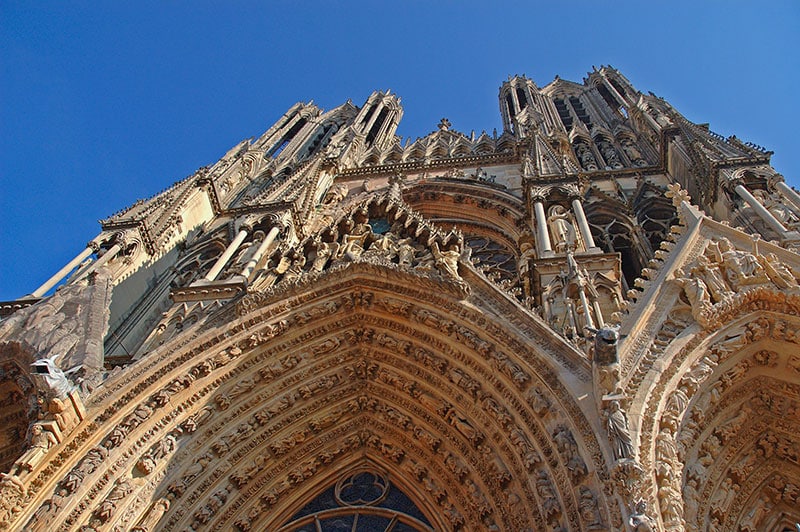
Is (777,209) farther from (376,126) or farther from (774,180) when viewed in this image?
(376,126)

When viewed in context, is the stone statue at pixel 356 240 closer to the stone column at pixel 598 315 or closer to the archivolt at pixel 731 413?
the stone column at pixel 598 315

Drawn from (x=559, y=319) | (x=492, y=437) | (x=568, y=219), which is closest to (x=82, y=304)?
(x=492, y=437)

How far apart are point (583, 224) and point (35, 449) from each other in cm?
849

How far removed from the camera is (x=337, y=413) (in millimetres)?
9258

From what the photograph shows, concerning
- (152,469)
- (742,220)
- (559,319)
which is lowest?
(152,469)

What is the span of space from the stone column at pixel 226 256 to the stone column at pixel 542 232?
205 inches

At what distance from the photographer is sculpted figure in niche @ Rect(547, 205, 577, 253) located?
1087cm

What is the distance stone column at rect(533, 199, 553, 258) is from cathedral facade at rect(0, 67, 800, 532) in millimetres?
68

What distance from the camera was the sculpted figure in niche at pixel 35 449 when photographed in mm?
7035

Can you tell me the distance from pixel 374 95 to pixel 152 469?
972 inches

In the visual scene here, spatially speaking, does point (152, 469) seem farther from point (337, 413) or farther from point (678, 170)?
point (678, 170)

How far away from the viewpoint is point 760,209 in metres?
10.2

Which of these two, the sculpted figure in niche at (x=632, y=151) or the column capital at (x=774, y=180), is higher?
the sculpted figure in niche at (x=632, y=151)

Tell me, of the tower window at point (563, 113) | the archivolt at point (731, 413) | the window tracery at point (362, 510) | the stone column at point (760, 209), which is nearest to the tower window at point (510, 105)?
the tower window at point (563, 113)
